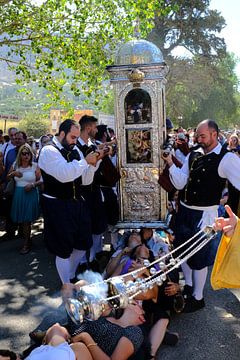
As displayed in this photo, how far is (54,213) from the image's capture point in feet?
14.6

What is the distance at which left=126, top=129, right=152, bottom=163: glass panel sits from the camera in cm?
524

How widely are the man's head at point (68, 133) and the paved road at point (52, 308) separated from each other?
168 centimetres

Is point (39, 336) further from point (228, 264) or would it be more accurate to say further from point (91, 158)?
point (91, 158)

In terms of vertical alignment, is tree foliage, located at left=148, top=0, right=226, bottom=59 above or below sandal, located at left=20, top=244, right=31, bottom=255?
above

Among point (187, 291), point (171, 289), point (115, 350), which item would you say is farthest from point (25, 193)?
point (115, 350)

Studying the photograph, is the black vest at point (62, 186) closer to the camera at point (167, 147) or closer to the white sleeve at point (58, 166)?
the white sleeve at point (58, 166)

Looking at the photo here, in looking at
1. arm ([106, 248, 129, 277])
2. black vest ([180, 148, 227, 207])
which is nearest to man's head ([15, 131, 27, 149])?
arm ([106, 248, 129, 277])

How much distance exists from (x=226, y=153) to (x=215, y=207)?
0.55 m

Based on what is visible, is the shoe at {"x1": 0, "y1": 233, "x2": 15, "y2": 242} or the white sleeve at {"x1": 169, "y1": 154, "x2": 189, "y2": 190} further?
the shoe at {"x1": 0, "y1": 233, "x2": 15, "y2": 242}

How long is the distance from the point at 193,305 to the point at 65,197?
1.69 metres

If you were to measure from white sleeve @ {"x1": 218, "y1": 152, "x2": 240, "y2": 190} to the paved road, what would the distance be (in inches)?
51.1

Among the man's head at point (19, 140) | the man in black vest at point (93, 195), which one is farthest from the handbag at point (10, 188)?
the man in black vest at point (93, 195)

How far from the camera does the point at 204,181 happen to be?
412cm

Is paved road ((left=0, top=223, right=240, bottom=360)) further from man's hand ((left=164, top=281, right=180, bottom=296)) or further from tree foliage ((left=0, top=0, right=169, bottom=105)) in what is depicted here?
tree foliage ((left=0, top=0, right=169, bottom=105))
